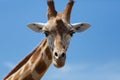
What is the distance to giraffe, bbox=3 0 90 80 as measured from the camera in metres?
12.7

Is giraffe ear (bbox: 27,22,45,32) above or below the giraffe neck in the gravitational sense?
above

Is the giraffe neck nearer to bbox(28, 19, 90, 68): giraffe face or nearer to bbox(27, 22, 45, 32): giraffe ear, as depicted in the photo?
bbox(27, 22, 45, 32): giraffe ear

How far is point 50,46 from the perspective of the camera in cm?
1333

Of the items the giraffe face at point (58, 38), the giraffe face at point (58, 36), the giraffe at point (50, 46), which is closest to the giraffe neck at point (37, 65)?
the giraffe at point (50, 46)

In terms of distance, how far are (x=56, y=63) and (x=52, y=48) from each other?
700 mm

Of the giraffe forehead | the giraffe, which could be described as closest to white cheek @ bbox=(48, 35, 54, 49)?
the giraffe

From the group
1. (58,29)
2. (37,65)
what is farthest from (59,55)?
(37,65)

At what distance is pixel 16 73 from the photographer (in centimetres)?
1451

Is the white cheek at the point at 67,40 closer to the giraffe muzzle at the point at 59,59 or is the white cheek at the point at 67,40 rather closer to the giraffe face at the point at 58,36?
the giraffe face at the point at 58,36

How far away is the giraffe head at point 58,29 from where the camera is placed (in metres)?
12.6

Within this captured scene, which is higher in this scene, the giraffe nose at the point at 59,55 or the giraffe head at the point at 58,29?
the giraffe head at the point at 58,29

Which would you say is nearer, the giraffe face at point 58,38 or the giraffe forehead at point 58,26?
the giraffe face at point 58,38

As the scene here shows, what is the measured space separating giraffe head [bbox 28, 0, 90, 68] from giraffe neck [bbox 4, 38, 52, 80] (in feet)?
1.87

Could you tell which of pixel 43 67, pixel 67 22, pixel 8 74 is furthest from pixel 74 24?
pixel 8 74
